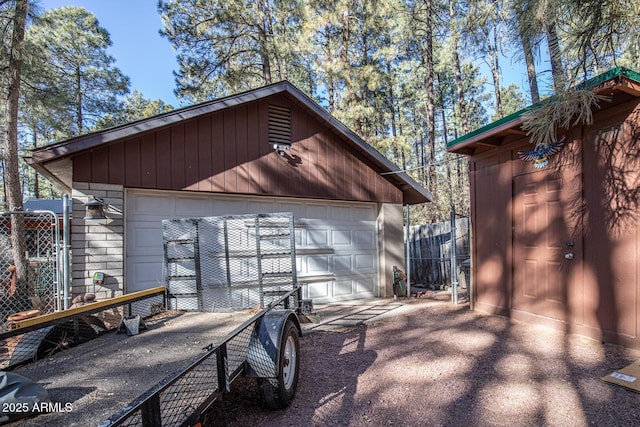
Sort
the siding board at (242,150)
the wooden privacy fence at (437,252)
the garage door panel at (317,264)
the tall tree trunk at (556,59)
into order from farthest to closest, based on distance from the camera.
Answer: the wooden privacy fence at (437,252) < the garage door panel at (317,264) < the siding board at (242,150) < the tall tree trunk at (556,59)

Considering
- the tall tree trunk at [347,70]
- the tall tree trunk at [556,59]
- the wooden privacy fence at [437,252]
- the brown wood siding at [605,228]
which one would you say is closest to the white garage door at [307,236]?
the wooden privacy fence at [437,252]

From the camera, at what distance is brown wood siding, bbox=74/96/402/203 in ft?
16.9

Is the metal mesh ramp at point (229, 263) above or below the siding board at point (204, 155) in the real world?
below

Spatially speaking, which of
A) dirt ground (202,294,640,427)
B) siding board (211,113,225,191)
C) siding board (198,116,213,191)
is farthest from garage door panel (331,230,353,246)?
siding board (198,116,213,191)

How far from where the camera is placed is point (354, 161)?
744cm

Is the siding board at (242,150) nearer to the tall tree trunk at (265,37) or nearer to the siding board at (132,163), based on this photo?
the siding board at (132,163)

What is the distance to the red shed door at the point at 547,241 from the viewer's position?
171 inches

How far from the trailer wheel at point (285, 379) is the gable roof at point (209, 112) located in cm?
397

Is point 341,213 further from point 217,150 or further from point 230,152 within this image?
point 217,150

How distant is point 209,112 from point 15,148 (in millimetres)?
5012

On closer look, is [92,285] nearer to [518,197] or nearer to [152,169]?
[152,169]

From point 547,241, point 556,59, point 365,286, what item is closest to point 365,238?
point 365,286

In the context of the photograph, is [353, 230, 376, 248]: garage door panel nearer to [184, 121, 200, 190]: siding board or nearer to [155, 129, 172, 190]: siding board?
[184, 121, 200, 190]: siding board

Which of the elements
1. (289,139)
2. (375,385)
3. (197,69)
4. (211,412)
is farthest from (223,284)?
(197,69)
